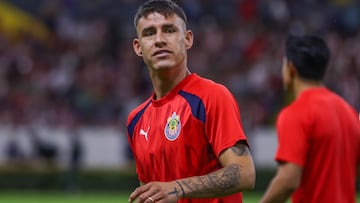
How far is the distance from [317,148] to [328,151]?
6 centimetres

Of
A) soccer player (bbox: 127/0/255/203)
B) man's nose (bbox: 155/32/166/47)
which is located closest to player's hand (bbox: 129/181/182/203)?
soccer player (bbox: 127/0/255/203)

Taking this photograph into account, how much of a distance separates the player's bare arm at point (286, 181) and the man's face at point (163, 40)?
905mm

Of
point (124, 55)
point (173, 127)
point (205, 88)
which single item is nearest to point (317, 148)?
point (205, 88)

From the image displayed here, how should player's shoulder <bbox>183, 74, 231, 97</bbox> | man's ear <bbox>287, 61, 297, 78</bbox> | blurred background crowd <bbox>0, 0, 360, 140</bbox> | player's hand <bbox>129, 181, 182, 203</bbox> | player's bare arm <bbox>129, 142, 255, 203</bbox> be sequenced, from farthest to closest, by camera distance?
blurred background crowd <bbox>0, 0, 360, 140</bbox>, man's ear <bbox>287, 61, 297, 78</bbox>, player's shoulder <bbox>183, 74, 231, 97</bbox>, player's bare arm <bbox>129, 142, 255, 203</bbox>, player's hand <bbox>129, 181, 182, 203</bbox>

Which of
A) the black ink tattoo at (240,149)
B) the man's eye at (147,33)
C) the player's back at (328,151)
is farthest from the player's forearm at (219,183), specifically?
the man's eye at (147,33)

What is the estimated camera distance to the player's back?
619 cm

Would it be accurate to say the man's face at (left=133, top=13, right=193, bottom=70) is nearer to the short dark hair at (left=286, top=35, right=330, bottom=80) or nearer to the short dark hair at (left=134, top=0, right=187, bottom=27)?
the short dark hair at (left=134, top=0, right=187, bottom=27)

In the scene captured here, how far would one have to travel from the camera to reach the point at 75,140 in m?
21.3

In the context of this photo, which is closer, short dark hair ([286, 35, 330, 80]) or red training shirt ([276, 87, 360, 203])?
red training shirt ([276, 87, 360, 203])

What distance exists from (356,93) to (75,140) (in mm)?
5499

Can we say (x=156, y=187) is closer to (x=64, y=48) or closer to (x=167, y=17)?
(x=167, y=17)

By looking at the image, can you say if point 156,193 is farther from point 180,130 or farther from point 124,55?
point 124,55

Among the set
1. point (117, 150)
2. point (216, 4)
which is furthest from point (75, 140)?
point (216, 4)

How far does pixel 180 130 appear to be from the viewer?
636 centimetres
